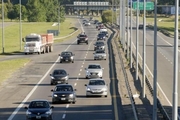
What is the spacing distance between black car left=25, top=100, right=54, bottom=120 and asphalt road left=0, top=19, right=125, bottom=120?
146 centimetres

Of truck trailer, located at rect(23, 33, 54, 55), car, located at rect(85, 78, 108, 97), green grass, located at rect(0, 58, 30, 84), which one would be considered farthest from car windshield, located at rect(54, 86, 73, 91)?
truck trailer, located at rect(23, 33, 54, 55)

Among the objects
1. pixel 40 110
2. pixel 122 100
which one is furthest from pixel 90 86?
pixel 40 110

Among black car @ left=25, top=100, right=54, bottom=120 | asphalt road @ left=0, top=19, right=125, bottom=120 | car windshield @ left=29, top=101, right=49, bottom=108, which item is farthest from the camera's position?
asphalt road @ left=0, top=19, right=125, bottom=120

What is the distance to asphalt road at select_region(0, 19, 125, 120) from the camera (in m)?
36.3

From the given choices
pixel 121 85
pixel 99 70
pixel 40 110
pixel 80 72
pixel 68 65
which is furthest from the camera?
pixel 68 65

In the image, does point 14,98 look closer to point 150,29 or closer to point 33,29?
point 150,29

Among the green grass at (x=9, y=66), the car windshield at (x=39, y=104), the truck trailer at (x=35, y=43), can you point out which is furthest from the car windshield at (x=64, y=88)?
the truck trailer at (x=35, y=43)

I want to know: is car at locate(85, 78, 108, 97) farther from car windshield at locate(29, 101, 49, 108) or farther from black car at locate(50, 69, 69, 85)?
car windshield at locate(29, 101, 49, 108)

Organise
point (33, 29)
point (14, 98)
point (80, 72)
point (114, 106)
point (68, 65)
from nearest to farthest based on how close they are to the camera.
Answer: point (114, 106) < point (14, 98) < point (80, 72) < point (68, 65) < point (33, 29)

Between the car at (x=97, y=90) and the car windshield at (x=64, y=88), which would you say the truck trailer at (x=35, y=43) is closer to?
the car at (x=97, y=90)

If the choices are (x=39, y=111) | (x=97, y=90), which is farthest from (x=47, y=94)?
(x=39, y=111)

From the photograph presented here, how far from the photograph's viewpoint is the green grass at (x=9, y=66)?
6200 cm

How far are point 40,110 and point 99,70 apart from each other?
2506cm

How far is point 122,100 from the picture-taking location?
42.2 metres
